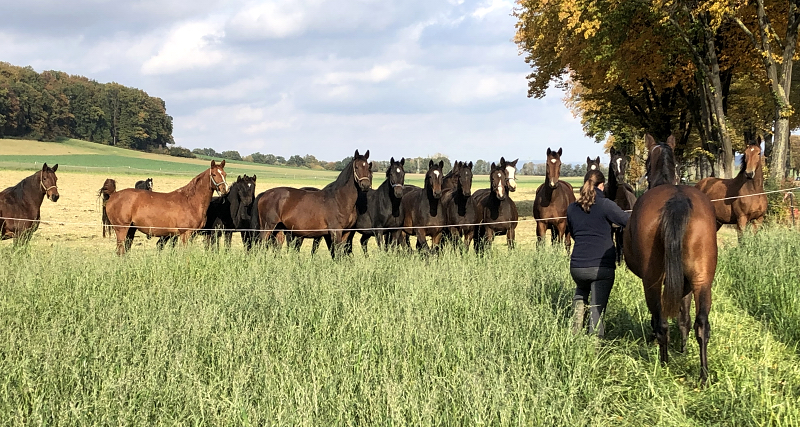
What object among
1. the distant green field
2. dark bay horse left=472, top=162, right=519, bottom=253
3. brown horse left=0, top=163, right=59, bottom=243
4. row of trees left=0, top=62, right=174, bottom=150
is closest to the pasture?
dark bay horse left=472, top=162, right=519, bottom=253

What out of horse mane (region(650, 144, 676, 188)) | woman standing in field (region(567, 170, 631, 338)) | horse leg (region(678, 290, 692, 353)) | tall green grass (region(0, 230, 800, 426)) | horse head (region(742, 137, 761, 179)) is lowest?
tall green grass (region(0, 230, 800, 426))

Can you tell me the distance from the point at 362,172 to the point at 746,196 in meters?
7.92

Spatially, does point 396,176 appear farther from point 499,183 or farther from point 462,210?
point 499,183

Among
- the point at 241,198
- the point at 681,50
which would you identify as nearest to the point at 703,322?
the point at 241,198

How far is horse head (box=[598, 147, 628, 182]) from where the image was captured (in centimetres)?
1012

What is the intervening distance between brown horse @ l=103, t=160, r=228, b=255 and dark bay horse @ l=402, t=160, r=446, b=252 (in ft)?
13.5

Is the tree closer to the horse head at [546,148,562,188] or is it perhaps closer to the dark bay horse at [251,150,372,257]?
the horse head at [546,148,562,188]

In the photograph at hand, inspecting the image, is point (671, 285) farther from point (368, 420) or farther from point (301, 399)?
point (301, 399)

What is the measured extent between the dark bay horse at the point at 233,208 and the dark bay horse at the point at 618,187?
7.73 meters

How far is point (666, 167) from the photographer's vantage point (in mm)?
5973

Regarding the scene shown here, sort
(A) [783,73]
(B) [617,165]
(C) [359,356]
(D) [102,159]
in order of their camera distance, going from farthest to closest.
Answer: (D) [102,159] < (A) [783,73] < (B) [617,165] < (C) [359,356]

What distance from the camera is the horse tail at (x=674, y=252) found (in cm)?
477

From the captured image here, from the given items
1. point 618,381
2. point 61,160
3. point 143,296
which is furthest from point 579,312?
point 61,160

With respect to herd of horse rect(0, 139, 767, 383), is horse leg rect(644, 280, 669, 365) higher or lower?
lower
